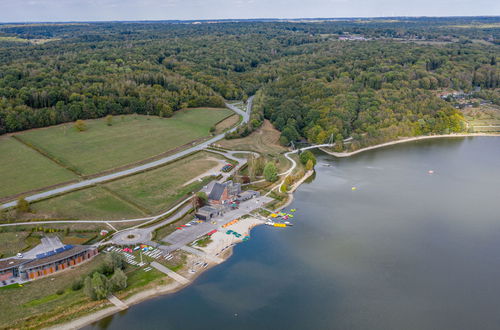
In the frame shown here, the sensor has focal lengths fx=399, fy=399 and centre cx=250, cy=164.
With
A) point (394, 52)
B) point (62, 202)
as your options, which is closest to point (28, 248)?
point (62, 202)

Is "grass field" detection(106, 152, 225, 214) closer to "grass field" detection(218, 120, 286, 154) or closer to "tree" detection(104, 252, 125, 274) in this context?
"grass field" detection(218, 120, 286, 154)

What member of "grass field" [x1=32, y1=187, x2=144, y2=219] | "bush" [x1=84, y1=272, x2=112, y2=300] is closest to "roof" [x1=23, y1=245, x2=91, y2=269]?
"bush" [x1=84, y1=272, x2=112, y2=300]

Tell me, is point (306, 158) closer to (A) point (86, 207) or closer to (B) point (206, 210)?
(B) point (206, 210)

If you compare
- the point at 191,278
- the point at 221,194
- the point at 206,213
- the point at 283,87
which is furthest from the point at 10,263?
the point at 283,87

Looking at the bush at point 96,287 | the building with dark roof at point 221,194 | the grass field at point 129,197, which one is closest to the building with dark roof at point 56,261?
the bush at point 96,287

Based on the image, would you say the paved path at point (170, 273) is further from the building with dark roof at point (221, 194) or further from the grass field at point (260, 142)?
the grass field at point (260, 142)
